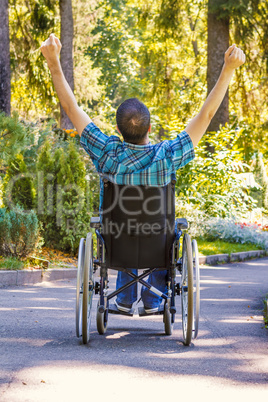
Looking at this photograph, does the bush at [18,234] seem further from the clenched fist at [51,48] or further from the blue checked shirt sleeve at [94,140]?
the clenched fist at [51,48]

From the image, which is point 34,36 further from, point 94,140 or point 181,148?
point 181,148

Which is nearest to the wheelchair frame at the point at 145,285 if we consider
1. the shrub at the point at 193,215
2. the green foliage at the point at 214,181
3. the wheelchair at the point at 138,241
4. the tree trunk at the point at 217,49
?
the wheelchair at the point at 138,241

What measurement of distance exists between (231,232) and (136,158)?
34.9ft

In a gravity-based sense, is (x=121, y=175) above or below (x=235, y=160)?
below

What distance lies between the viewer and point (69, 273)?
953 centimetres

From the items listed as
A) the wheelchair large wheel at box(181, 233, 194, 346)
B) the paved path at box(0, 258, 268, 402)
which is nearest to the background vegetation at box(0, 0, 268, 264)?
the paved path at box(0, 258, 268, 402)

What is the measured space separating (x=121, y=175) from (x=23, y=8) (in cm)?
1727

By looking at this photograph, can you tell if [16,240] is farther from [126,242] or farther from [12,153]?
[126,242]

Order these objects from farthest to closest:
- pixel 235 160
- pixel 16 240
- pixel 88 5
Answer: pixel 88 5 < pixel 235 160 < pixel 16 240

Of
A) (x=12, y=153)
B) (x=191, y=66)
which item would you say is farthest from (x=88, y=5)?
(x=12, y=153)

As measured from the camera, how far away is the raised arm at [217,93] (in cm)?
446

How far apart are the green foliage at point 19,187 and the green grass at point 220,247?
3.62m

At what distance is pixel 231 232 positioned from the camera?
15055mm

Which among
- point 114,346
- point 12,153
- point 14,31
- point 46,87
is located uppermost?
point 14,31
